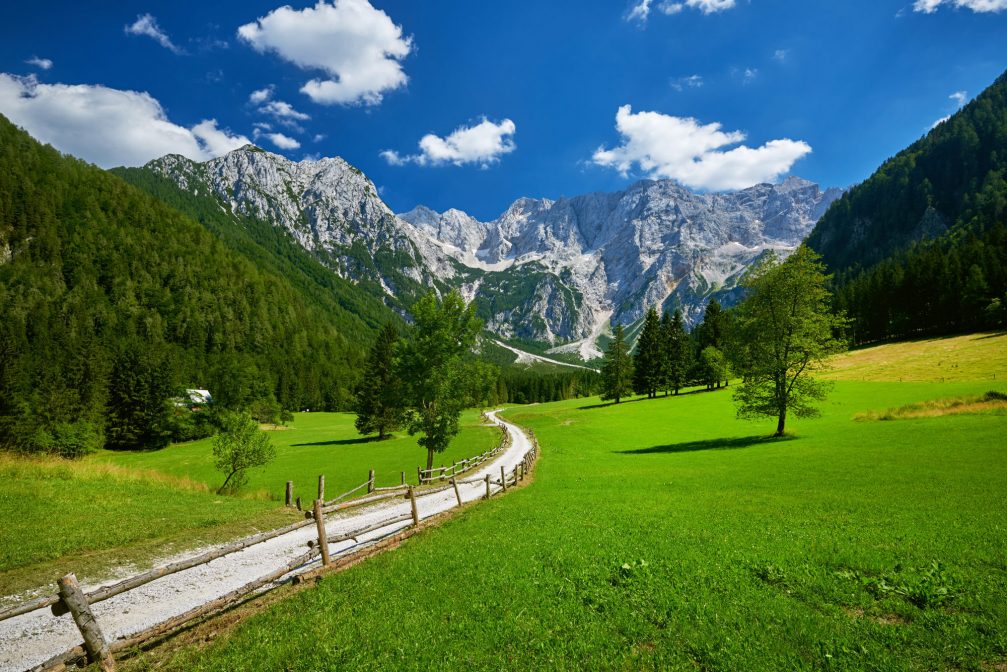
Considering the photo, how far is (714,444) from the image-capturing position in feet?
134

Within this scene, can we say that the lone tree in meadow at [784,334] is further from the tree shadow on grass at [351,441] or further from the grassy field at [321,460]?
the tree shadow on grass at [351,441]

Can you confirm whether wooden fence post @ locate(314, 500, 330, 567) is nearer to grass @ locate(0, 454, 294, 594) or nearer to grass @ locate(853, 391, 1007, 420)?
grass @ locate(0, 454, 294, 594)

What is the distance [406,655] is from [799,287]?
45127mm

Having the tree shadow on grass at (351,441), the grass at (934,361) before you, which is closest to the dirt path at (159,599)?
the tree shadow on grass at (351,441)

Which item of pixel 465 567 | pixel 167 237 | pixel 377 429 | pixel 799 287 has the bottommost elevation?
pixel 377 429

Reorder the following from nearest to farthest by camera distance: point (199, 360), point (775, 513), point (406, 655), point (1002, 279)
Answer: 1. point (406, 655)
2. point (775, 513)
3. point (1002, 279)
4. point (199, 360)

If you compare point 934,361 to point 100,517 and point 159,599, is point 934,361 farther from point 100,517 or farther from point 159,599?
point 100,517

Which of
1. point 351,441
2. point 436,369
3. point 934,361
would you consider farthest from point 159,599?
point 934,361

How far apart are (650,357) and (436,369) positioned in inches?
2981

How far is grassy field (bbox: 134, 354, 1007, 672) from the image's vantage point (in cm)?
752

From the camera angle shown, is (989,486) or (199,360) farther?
(199,360)

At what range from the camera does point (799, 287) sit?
40062 mm

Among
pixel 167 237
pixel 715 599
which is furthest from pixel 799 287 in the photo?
pixel 167 237

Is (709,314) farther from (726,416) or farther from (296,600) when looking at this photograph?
(296,600)
